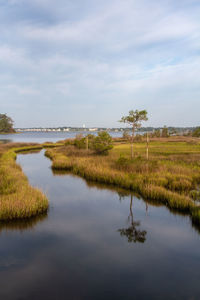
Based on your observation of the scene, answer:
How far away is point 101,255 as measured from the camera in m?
9.26

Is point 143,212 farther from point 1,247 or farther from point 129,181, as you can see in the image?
point 1,247

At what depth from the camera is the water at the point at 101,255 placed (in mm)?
7235

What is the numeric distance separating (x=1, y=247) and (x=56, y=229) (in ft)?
9.81

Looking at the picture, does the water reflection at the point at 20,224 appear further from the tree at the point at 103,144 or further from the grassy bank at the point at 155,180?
the tree at the point at 103,144

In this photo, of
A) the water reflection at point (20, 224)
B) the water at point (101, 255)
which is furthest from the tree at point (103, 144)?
the water reflection at point (20, 224)

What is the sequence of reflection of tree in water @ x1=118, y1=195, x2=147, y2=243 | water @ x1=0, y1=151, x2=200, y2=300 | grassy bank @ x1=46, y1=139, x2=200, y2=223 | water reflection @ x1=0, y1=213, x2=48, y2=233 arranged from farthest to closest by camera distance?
grassy bank @ x1=46, y1=139, x2=200, y2=223, water reflection @ x1=0, y1=213, x2=48, y2=233, reflection of tree in water @ x1=118, y1=195, x2=147, y2=243, water @ x1=0, y1=151, x2=200, y2=300

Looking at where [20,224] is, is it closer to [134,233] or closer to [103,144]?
[134,233]

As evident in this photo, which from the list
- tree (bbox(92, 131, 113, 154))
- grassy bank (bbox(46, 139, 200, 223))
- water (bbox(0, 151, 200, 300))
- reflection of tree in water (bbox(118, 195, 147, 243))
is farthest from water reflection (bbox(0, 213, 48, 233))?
tree (bbox(92, 131, 113, 154))

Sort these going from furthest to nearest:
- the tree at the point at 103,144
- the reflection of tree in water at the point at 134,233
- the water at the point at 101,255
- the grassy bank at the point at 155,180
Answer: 1. the tree at the point at 103,144
2. the grassy bank at the point at 155,180
3. the reflection of tree in water at the point at 134,233
4. the water at the point at 101,255

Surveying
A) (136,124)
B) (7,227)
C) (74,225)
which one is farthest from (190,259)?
(136,124)

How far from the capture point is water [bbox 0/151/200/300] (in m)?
7.23

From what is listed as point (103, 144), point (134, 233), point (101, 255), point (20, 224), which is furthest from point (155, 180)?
point (103, 144)

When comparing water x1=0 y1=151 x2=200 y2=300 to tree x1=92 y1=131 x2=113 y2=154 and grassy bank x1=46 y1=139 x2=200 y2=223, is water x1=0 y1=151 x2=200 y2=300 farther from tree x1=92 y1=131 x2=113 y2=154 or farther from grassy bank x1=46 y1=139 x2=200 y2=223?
tree x1=92 y1=131 x2=113 y2=154

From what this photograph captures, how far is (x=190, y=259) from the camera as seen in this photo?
29.3ft
